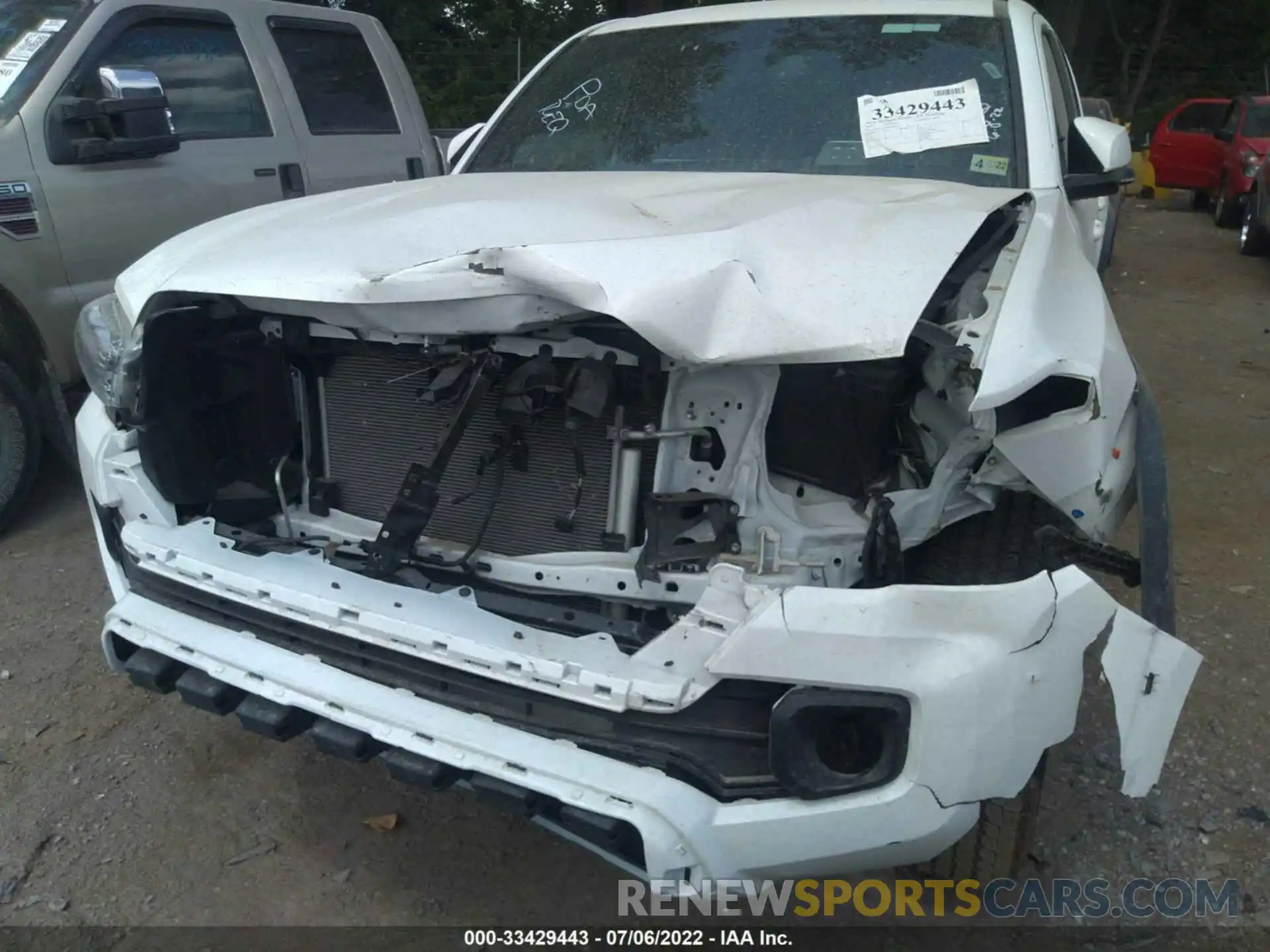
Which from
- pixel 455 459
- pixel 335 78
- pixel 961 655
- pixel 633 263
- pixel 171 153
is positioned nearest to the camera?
pixel 961 655

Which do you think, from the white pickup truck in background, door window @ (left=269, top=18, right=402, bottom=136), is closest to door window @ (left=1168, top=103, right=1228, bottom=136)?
door window @ (left=269, top=18, right=402, bottom=136)

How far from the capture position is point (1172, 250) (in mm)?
11094

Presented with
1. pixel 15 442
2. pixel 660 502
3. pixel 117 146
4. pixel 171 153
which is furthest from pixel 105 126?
pixel 660 502

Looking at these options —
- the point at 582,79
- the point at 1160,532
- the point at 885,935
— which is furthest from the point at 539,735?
the point at 582,79

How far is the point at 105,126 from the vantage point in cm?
409

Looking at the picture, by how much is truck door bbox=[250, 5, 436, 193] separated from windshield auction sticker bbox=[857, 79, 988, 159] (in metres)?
3.05

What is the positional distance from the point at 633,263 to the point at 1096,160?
76.3 inches

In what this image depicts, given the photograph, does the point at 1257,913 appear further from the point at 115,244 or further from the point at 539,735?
the point at 115,244

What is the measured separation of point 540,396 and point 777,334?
556 millimetres

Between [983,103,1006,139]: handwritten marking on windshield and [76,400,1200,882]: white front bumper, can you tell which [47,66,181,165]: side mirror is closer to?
[983,103,1006,139]: handwritten marking on windshield

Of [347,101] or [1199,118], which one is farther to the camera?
[1199,118]

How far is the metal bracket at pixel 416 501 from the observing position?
6.97ft

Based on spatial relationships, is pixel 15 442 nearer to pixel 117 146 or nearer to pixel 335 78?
pixel 117 146

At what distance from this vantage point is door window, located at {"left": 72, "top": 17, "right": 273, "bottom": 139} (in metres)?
4.43
